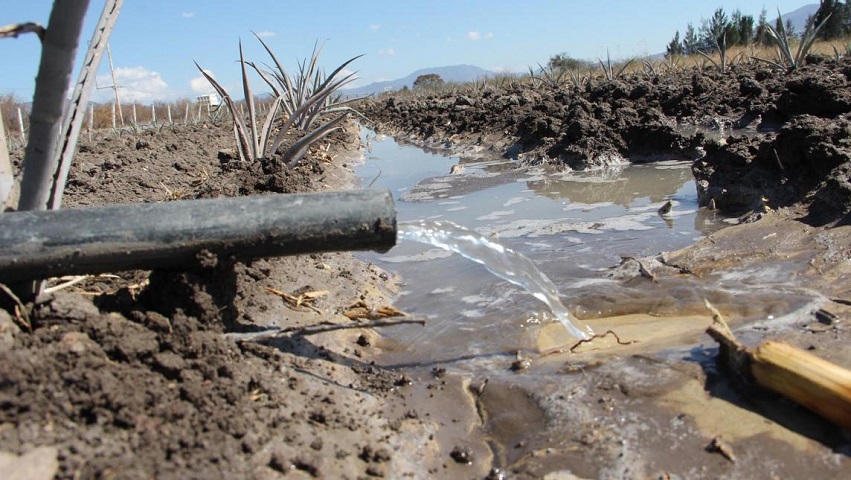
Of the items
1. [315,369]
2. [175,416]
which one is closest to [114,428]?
[175,416]

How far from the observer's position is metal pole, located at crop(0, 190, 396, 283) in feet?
7.21

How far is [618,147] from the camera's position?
8891 mm

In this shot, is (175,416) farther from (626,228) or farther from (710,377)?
(626,228)

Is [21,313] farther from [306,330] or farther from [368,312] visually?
[368,312]

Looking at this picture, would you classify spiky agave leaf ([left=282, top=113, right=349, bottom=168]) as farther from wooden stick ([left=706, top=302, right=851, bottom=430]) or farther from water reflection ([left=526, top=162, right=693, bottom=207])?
wooden stick ([left=706, top=302, right=851, bottom=430])

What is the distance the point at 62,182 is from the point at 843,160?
182 inches

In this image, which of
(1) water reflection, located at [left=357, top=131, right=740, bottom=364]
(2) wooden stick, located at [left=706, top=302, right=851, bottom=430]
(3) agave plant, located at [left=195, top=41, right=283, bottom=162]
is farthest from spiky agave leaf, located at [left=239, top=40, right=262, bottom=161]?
(2) wooden stick, located at [left=706, top=302, right=851, bottom=430]

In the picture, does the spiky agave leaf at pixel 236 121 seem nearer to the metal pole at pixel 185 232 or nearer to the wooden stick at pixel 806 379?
the metal pole at pixel 185 232

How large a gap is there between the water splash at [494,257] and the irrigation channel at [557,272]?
12 mm

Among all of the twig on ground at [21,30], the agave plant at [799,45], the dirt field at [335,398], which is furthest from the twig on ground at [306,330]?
the agave plant at [799,45]

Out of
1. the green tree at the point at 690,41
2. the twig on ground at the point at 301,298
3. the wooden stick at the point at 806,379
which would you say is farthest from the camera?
the green tree at the point at 690,41

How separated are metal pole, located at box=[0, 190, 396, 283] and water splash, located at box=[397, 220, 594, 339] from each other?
40 cm

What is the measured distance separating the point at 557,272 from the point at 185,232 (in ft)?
8.04

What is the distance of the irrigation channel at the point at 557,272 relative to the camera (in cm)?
310
